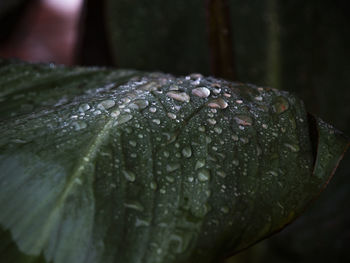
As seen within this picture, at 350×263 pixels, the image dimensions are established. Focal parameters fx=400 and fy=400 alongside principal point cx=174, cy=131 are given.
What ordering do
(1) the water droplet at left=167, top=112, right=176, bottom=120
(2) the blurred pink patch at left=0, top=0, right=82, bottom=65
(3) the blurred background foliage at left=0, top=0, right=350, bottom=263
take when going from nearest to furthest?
1. (1) the water droplet at left=167, top=112, right=176, bottom=120
2. (3) the blurred background foliage at left=0, top=0, right=350, bottom=263
3. (2) the blurred pink patch at left=0, top=0, right=82, bottom=65

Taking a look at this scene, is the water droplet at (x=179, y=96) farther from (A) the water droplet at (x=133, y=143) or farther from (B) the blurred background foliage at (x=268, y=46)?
(B) the blurred background foliage at (x=268, y=46)

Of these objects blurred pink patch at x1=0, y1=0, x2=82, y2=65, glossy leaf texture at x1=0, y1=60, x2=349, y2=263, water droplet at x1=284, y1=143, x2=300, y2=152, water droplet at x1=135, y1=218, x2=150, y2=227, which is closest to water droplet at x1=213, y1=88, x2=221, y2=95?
glossy leaf texture at x1=0, y1=60, x2=349, y2=263

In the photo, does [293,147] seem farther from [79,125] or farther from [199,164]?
[79,125]

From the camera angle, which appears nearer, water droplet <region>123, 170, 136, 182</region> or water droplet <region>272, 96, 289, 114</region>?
water droplet <region>123, 170, 136, 182</region>

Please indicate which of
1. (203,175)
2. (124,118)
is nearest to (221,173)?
(203,175)

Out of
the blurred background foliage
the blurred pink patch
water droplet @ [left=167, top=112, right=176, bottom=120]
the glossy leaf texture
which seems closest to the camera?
the glossy leaf texture

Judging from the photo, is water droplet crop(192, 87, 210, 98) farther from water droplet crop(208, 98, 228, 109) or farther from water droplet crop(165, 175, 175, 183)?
water droplet crop(165, 175, 175, 183)

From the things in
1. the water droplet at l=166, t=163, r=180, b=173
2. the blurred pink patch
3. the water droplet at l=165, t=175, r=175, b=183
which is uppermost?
the water droplet at l=166, t=163, r=180, b=173
